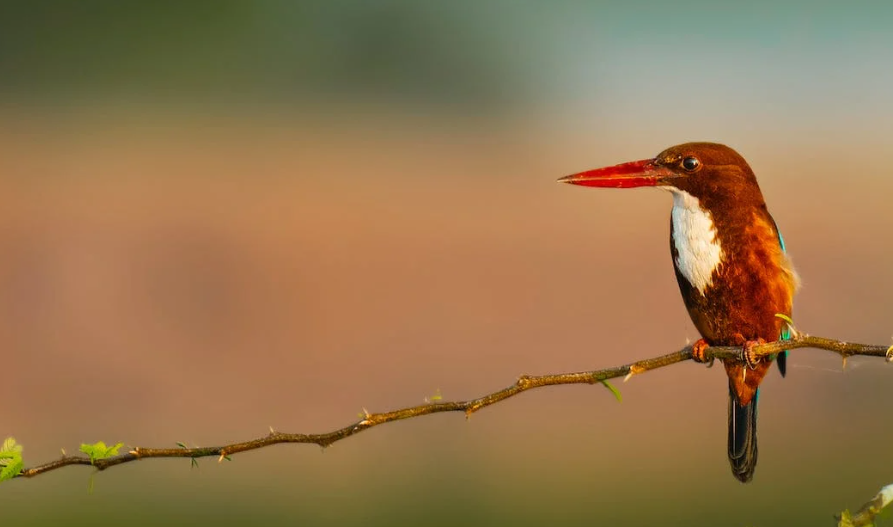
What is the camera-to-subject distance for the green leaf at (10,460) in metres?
1.77

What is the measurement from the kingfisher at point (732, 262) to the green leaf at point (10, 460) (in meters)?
1.44

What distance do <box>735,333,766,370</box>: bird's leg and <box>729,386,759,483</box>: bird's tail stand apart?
12 cm

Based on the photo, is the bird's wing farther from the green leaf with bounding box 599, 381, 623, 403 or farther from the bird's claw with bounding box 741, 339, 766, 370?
the green leaf with bounding box 599, 381, 623, 403

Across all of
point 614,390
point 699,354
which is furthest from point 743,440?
point 614,390

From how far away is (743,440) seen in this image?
2.69m

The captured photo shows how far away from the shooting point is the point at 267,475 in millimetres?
8805

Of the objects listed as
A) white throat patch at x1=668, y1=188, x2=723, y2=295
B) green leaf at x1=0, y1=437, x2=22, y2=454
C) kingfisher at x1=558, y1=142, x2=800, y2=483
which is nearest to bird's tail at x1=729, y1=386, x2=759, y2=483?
kingfisher at x1=558, y1=142, x2=800, y2=483

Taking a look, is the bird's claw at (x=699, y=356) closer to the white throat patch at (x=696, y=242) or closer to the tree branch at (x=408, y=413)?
the white throat patch at (x=696, y=242)

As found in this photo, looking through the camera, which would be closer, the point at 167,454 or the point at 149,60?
the point at 167,454

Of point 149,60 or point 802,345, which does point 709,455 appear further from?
point 149,60

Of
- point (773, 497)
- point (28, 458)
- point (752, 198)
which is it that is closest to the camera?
point (752, 198)

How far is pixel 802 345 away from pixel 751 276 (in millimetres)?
918

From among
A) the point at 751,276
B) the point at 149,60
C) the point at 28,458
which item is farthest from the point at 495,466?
the point at 149,60

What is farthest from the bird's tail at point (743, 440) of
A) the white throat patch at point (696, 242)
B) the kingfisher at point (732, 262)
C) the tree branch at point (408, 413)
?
the tree branch at point (408, 413)
